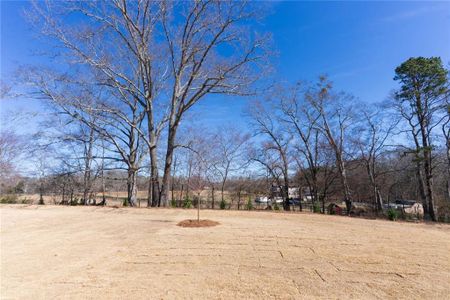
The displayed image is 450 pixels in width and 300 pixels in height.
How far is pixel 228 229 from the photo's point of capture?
7801 mm

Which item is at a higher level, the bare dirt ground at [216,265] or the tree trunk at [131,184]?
the tree trunk at [131,184]

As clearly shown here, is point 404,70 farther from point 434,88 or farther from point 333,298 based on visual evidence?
point 333,298

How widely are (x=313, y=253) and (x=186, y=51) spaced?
1258 centimetres

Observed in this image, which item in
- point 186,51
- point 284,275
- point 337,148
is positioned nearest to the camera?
point 284,275

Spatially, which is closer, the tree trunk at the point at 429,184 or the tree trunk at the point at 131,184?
the tree trunk at the point at 429,184

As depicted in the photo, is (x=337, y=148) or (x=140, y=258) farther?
(x=337, y=148)

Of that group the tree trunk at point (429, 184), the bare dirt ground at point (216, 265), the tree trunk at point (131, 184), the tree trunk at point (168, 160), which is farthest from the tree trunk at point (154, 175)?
the tree trunk at point (429, 184)

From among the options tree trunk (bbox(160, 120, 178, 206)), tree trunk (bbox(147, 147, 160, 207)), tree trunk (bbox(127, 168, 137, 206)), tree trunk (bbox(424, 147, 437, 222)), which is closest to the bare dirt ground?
tree trunk (bbox(160, 120, 178, 206))

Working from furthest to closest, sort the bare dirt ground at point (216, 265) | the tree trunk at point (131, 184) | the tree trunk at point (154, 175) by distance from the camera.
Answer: the tree trunk at point (131, 184) → the tree trunk at point (154, 175) → the bare dirt ground at point (216, 265)

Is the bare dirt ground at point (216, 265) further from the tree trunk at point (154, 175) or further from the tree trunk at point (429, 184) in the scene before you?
the tree trunk at point (429, 184)

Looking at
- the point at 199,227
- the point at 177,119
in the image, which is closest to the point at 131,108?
the point at 177,119

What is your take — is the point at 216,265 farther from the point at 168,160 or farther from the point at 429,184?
the point at 429,184

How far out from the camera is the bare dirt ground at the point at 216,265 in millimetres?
3426

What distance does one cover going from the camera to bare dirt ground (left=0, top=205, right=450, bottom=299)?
343 cm
